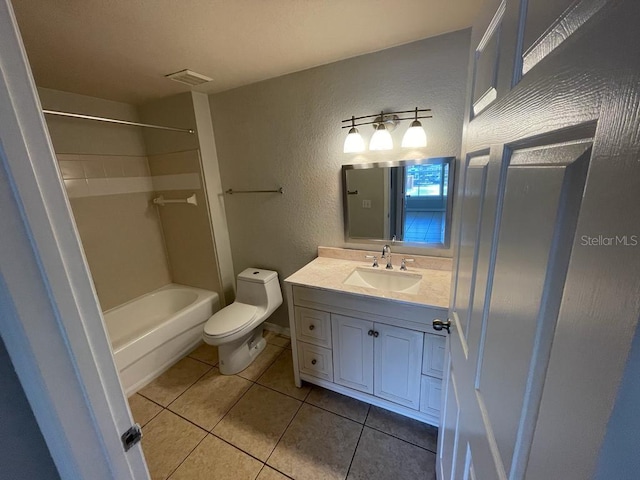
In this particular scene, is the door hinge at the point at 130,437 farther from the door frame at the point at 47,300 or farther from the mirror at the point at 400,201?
the mirror at the point at 400,201

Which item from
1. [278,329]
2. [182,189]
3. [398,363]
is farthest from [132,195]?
[398,363]

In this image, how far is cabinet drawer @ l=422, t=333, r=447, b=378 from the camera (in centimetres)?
132

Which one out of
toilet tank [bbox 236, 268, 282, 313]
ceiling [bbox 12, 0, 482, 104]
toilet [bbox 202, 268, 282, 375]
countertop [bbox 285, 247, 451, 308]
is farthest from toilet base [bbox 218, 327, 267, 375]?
ceiling [bbox 12, 0, 482, 104]

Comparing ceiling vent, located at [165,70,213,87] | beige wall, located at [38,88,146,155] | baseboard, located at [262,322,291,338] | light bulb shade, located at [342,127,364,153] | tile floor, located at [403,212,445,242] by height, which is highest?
ceiling vent, located at [165,70,213,87]

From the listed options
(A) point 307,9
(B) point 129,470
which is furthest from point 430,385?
(A) point 307,9

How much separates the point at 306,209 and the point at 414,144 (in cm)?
93

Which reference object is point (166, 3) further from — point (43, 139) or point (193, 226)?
point (193, 226)

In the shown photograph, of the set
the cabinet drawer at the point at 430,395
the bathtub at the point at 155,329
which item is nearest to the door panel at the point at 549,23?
the cabinet drawer at the point at 430,395

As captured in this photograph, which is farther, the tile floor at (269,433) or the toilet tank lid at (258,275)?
the toilet tank lid at (258,275)

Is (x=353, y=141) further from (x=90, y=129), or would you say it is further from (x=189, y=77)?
(x=90, y=129)

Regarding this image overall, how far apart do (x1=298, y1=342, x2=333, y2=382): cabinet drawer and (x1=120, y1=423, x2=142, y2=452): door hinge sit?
1201 mm

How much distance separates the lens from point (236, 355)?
2049 mm

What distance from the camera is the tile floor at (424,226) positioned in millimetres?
1707
